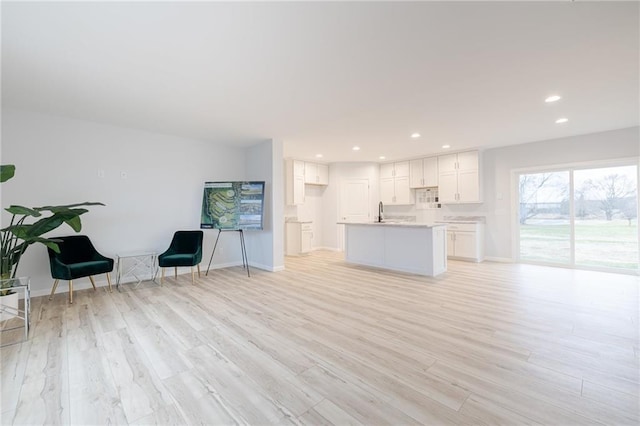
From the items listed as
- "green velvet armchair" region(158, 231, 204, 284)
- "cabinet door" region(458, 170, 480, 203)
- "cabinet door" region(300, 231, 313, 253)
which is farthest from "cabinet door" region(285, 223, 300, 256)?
"cabinet door" region(458, 170, 480, 203)

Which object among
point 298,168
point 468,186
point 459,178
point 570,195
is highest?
point 298,168

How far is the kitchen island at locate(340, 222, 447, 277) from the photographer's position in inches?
185

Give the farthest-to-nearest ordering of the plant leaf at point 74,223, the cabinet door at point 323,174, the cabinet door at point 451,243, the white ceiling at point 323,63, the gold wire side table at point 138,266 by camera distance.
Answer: the cabinet door at point 323,174, the cabinet door at point 451,243, the gold wire side table at point 138,266, the plant leaf at point 74,223, the white ceiling at point 323,63

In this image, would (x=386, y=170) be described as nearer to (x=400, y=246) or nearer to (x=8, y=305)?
(x=400, y=246)

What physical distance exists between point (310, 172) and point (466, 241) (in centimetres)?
442

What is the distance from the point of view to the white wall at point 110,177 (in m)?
3.77

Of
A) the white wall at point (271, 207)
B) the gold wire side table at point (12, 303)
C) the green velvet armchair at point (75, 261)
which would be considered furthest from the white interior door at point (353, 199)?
the gold wire side table at point (12, 303)

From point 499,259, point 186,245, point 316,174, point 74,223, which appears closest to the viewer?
point 74,223

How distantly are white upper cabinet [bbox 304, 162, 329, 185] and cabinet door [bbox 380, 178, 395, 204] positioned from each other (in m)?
1.70

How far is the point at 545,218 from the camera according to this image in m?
5.65

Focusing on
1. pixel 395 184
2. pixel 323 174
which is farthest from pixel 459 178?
pixel 323 174

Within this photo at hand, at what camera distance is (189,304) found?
11.1 ft

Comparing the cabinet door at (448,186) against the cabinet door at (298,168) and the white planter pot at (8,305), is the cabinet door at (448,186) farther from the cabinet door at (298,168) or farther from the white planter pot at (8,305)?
the white planter pot at (8,305)

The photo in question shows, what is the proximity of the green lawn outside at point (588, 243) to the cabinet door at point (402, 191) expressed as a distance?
2.66 m
